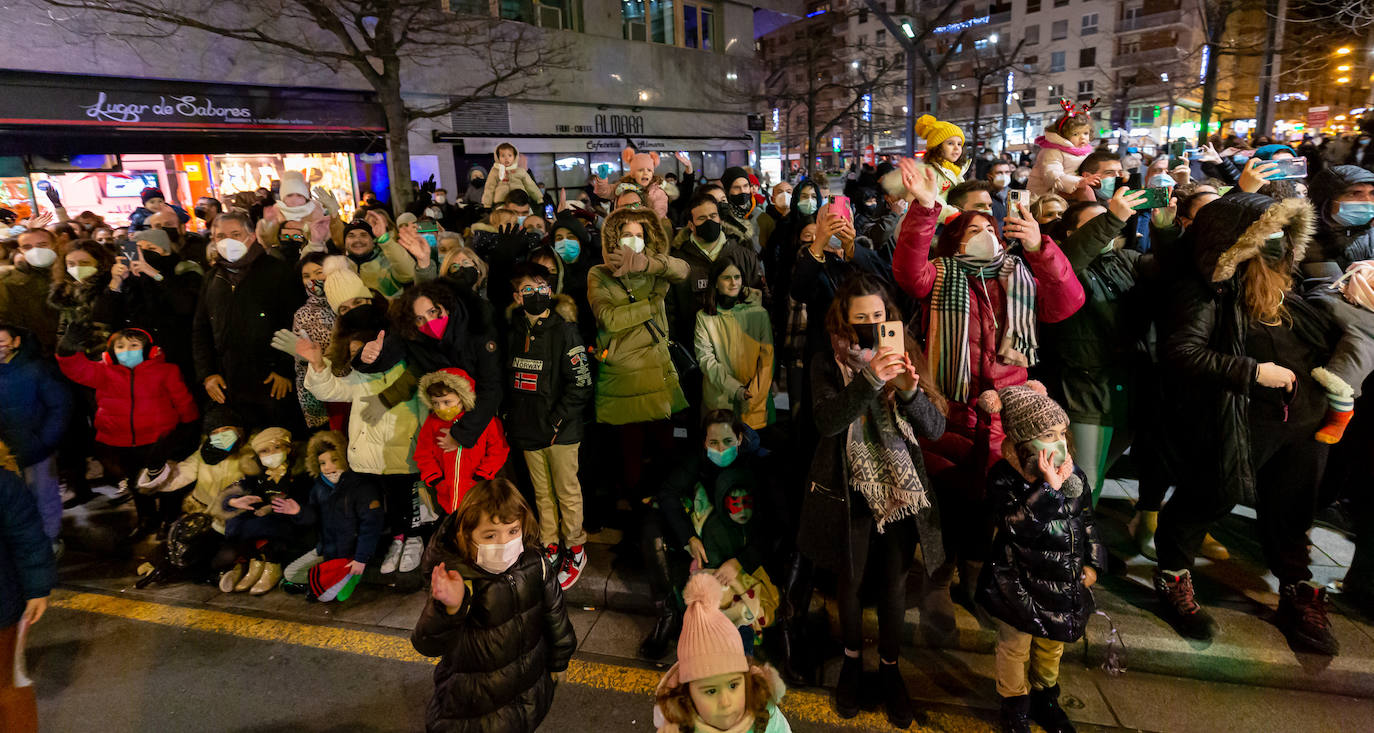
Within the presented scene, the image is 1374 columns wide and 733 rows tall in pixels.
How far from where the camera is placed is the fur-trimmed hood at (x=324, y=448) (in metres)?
4.51

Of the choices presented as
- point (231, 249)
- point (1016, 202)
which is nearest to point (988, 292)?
point (1016, 202)

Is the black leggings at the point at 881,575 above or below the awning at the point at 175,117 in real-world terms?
below

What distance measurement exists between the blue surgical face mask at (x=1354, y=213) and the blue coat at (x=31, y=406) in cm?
812

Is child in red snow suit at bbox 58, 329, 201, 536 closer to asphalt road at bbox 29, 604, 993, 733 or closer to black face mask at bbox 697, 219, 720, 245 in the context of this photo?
asphalt road at bbox 29, 604, 993, 733

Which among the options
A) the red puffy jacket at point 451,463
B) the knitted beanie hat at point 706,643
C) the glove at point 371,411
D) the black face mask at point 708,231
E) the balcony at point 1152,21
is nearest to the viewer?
the knitted beanie hat at point 706,643

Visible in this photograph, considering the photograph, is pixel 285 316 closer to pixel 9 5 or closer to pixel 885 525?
pixel 885 525

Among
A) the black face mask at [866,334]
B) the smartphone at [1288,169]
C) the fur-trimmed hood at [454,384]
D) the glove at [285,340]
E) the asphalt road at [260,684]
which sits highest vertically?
the smartphone at [1288,169]

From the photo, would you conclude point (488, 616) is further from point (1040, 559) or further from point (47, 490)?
point (47, 490)

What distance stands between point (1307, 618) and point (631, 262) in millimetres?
4066

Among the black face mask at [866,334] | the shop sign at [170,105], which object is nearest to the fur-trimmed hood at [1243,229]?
the black face mask at [866,334]

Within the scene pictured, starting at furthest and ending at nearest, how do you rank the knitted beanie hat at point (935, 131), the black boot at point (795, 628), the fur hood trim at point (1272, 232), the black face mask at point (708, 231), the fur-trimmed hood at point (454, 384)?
the black face mask at point (708, 231)
the knitted beanie hat at point (935, 131)
the fur-trimmed hood at point (454, 384)
the black boot at point (795, 628)
the fur hood trim at point (1272, 232)

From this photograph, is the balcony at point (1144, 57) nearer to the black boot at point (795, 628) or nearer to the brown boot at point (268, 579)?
the black boot at point (795, 628)

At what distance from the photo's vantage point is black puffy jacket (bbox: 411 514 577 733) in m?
2.62

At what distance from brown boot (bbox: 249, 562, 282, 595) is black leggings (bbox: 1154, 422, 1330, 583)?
548 cm
